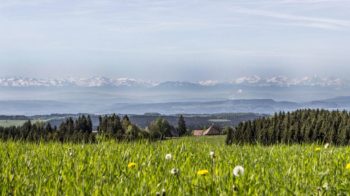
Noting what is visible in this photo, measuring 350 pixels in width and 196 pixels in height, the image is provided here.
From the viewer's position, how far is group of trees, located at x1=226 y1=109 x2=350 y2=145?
106688 millimetres

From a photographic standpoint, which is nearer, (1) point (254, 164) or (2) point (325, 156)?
(1) point (254, 164)

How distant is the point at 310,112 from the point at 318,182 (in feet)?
413

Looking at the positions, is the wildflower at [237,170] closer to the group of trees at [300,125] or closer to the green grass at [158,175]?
the green grass at [158,175]

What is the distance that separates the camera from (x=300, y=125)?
122m

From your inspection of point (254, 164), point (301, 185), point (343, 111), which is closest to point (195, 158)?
point (254, 164)

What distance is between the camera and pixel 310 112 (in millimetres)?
128875

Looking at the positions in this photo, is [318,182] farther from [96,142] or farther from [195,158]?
[96,142]

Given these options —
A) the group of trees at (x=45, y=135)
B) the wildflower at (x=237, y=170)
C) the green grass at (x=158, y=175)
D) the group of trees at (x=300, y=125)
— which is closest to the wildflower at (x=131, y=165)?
the green grass at (x=158, y=175)

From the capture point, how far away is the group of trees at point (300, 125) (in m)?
107

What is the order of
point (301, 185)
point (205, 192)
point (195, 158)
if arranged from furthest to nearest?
point (195, 158), point (301, 185), point (205, 192)

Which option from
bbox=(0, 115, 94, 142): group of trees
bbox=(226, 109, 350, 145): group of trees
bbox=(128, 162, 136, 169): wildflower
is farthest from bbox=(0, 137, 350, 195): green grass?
bbox=(226, 109, 350, 145): group of trees

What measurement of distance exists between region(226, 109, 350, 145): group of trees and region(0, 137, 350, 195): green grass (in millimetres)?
92988

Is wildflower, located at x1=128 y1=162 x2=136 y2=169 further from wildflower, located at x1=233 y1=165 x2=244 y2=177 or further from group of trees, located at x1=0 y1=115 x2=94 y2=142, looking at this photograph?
group of trees, located at x1=0 y1=115 x2=94 y2=142

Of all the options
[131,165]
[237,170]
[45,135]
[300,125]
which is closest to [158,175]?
[131,165]
